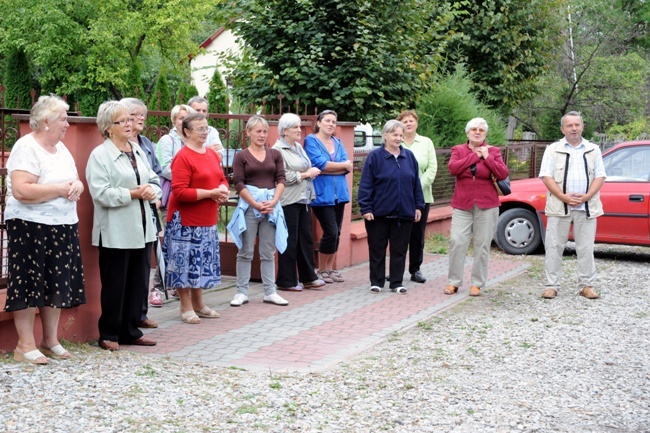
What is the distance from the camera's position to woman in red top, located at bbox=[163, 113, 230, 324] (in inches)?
309

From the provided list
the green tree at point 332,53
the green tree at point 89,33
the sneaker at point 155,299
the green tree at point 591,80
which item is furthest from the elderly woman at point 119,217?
the green tree at point 89,33

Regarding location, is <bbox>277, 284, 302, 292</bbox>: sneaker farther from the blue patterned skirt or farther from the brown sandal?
the blue patterned skirt

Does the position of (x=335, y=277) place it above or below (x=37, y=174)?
below

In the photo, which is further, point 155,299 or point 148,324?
point 155,299

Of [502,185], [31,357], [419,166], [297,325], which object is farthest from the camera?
[419,166]

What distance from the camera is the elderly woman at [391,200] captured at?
9961 millimetres

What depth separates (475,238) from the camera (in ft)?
33.1

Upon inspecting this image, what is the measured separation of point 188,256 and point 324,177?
270cm

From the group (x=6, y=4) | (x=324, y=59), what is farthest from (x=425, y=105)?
(x=6, y=4)

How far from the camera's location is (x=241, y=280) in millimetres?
9188

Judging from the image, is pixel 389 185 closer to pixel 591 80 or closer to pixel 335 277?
pixel 335 277

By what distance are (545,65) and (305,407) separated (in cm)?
1718

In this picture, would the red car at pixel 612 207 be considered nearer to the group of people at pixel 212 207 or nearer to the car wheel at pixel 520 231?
the car wheel at pixel 520 231

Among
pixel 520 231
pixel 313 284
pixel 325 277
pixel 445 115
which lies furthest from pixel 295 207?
pixel 445 115
